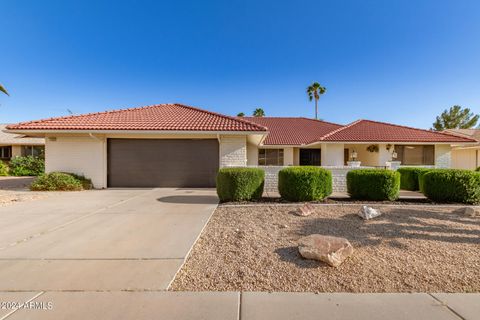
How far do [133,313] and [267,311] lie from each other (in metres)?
1.47

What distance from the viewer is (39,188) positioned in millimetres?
11273

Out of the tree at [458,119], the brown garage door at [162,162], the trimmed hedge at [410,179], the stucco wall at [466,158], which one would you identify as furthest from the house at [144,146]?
the tree at [458,119]

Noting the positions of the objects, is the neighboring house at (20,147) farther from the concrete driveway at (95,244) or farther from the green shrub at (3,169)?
the concrete driveway at (95,244)

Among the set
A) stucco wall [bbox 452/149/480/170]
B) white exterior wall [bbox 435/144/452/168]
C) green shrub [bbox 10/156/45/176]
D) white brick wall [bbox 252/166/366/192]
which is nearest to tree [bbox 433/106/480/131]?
stucco wall [bbox 452/149/480/170]

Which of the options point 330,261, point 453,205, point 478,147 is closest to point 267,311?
point 330,261

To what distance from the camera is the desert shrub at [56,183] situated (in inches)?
440

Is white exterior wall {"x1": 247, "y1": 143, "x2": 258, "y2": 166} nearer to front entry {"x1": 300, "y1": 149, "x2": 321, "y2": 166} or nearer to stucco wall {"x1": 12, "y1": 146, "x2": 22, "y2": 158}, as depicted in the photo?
front entry {"x1": 300, "y1": 149, "x2": 321, "y2": 166}

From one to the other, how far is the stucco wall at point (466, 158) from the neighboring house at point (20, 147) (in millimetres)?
40912

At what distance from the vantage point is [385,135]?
16922mm

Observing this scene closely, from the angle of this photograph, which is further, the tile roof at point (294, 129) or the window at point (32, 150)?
the window at point (32, 150)

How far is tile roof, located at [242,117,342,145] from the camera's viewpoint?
19.4 metres

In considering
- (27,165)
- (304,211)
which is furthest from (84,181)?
(27,165)

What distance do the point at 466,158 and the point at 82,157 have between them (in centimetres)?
3292

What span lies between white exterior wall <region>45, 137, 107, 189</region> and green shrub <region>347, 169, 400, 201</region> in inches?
467
